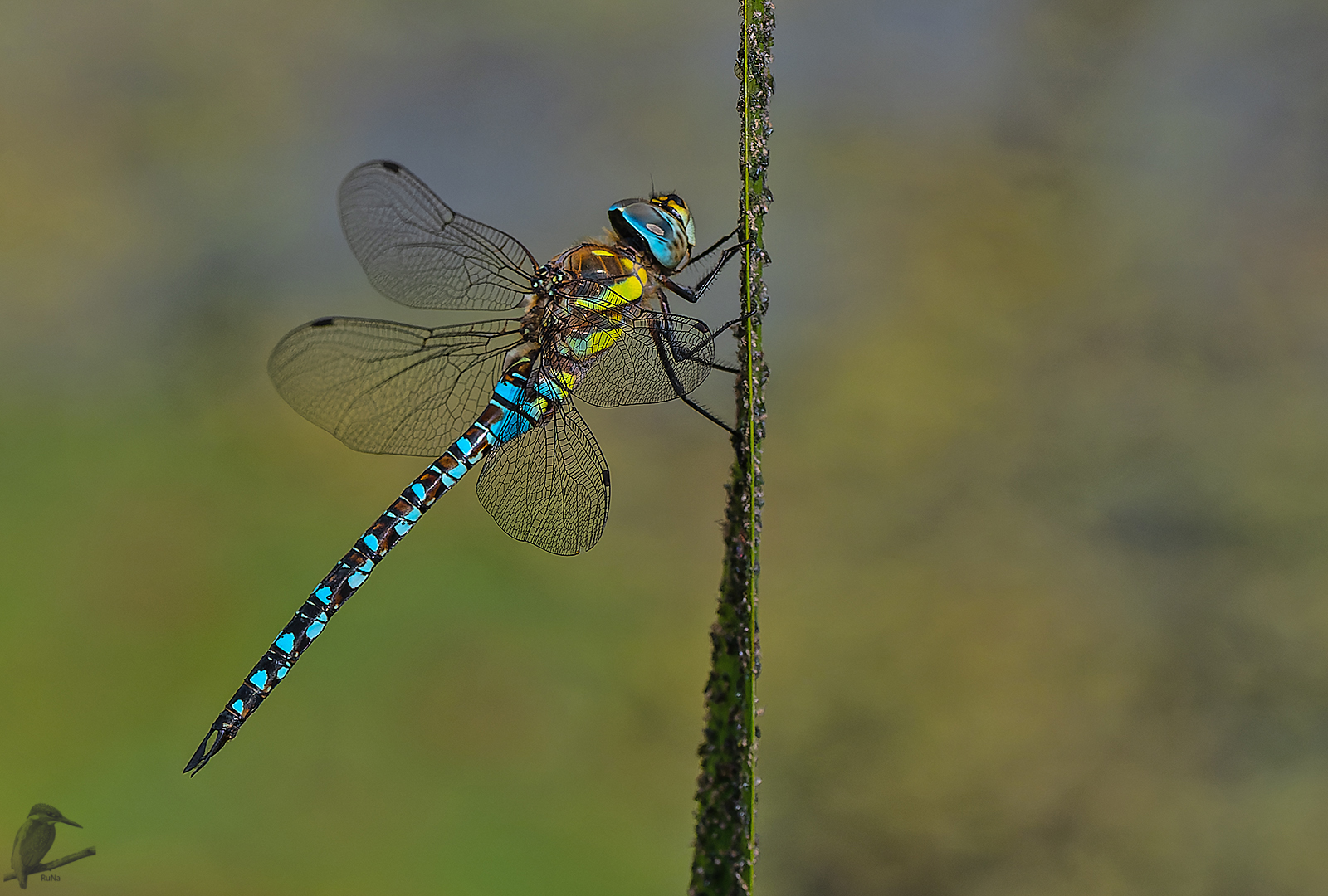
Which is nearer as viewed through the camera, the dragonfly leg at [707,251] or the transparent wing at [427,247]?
the dragonfly leg at [707,251]

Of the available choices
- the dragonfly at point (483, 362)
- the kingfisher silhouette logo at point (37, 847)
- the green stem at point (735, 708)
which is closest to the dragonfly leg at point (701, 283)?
the dragonfly at point (483, 362)

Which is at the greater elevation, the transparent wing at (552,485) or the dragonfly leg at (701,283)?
the dragonfly leg at (701,283)

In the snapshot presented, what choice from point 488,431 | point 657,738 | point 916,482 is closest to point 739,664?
point 488,431

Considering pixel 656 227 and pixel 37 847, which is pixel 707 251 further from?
pixel 37 847

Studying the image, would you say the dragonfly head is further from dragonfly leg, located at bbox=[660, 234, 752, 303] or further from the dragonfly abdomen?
the dragonfly abdomen

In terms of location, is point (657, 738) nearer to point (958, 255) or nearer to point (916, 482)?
point (916, 482)

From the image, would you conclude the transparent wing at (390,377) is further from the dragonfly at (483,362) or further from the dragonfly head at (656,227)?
the dragonfly head at (656,227)
